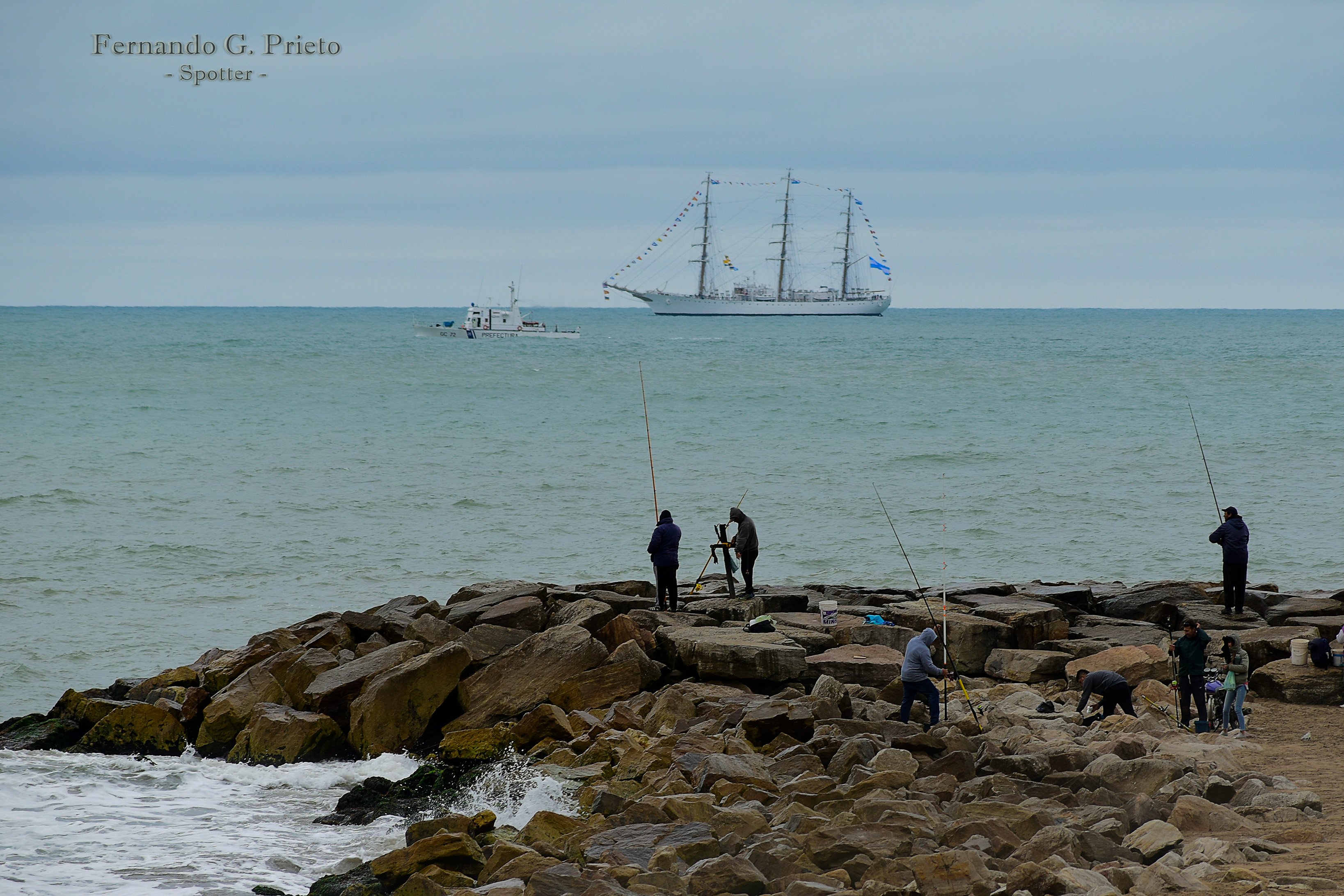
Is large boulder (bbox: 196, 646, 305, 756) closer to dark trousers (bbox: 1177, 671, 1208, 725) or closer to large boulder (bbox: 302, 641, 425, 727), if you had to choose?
large boulder (bbox: 302, 641, 425, 727)

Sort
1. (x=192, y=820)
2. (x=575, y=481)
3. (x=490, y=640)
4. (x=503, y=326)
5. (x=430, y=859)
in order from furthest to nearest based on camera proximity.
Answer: (x=503, y=326) < (x=575, y=481) < (x=490, y=640) < (x=192, y=820) < (x=430, y=859)

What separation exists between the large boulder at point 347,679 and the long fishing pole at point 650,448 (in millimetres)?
4643

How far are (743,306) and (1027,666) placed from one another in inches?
4850

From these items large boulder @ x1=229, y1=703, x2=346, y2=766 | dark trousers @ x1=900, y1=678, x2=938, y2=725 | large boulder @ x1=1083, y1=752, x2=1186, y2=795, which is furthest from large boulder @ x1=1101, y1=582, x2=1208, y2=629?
large boulder @ x1=229, y1=703, x2=346, y2=766

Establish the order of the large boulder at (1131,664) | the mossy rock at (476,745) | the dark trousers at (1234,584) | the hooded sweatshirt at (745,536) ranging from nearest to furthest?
the mossy rock at (476,745) < the large boulder at (1131,664) < the dark trousers at (1234,584) < the hooded sweatshirt at (745,536)

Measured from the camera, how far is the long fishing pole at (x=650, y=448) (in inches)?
839

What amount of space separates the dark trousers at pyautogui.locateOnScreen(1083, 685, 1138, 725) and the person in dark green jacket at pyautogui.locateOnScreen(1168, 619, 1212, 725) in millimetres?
521

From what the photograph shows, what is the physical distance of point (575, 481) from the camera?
32.0 m

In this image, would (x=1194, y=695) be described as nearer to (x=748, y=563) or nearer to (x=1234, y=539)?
(x=1234, y=539)

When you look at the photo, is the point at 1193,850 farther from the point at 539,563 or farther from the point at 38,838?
the point at 539,563

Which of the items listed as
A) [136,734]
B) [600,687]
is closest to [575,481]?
[600,687]

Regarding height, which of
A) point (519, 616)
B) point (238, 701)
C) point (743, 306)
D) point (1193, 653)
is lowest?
point (238, 701)

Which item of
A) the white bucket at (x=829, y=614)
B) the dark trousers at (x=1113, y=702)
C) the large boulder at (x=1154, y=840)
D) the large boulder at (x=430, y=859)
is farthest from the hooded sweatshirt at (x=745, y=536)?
the large boulder at (x=1154, y=840)

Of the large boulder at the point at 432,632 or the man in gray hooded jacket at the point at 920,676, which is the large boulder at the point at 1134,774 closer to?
the man in gray hooded jacket at the point at 920,676
